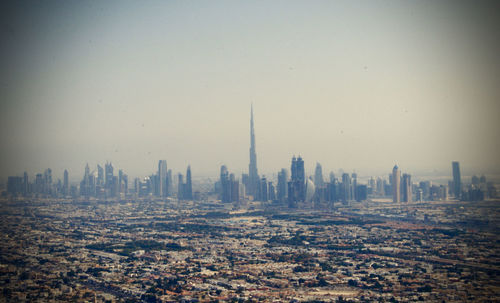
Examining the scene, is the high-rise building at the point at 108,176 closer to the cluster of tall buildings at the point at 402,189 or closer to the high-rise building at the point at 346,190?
the high-rise building at the point at 346,190

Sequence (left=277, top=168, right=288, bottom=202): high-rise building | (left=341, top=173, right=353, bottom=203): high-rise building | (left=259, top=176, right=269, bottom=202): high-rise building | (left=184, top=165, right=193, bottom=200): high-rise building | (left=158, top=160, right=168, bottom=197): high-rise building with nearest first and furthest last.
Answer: (left=341, top=173, right=353, bottom=203): high-rise building < (left=277, top=168, right=288, bottom=202): high-rise building < (left=259, top=176, right=269, bottom=202): high-rise building < (left=184, top=165, right=193, bottom=200): high-rise building < (left=158, top=160, right=168, bottom=197): high-rise building

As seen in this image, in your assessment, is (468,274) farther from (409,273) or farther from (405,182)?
(405,182)

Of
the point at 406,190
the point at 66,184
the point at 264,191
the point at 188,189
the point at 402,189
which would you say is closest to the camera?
the point at 406,190

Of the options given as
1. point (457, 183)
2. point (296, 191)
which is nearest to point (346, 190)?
point (296, 191)

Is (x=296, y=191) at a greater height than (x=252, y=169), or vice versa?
(x=252, y=169)

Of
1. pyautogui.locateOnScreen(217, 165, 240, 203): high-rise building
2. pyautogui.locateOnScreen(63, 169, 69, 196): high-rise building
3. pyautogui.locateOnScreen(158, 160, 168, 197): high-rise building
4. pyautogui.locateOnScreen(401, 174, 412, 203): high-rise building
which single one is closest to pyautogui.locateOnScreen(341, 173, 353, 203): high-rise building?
pyautogui.locateOnScreen(401, 174, 412, 203): high-rise building

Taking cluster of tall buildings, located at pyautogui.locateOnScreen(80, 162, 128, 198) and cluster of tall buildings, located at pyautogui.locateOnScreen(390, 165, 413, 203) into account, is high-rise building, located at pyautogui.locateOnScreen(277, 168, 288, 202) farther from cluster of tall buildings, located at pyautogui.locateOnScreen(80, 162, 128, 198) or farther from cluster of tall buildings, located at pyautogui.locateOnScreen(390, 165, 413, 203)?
cluster of tall buildings, located at pyautogui.locateOnScreen(80, 162, 128, 198)

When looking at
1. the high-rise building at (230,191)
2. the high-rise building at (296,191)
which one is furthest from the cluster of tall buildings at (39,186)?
the high-rise building at (296,191)

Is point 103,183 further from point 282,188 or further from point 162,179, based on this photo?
point 282,188
